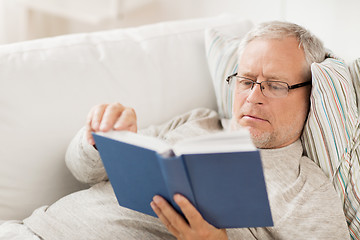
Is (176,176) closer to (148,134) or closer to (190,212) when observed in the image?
(190,212)

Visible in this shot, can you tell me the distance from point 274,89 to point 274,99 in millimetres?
30

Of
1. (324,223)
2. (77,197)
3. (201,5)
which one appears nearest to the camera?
(324,223)

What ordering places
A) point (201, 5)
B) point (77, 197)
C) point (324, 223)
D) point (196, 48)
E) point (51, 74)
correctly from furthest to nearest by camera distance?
point (201, 5), point (196, 48), point (51, 74), point (77, 197), point (324, 223)

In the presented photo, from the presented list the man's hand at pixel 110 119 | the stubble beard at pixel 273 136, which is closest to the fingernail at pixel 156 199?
the man's hand at pixel 110 119

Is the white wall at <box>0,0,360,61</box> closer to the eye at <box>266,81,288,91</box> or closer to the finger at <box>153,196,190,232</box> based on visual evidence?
the eye at <box>266,81,288,91</box>

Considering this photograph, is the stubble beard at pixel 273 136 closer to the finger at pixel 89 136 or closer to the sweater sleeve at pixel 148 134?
the sweater sleeve at pixel 148 134

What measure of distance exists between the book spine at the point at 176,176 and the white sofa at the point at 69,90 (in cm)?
56

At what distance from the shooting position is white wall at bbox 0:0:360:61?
5.97 feet

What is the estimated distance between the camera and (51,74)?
4.58ft

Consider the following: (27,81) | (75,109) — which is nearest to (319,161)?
(75,109)

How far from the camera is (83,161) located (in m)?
1.25

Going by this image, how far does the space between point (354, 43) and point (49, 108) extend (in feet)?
3.75

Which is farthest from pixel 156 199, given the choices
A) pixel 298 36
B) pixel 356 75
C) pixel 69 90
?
pixel 356 75

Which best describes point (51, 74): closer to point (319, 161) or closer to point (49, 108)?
point (49, 108)
